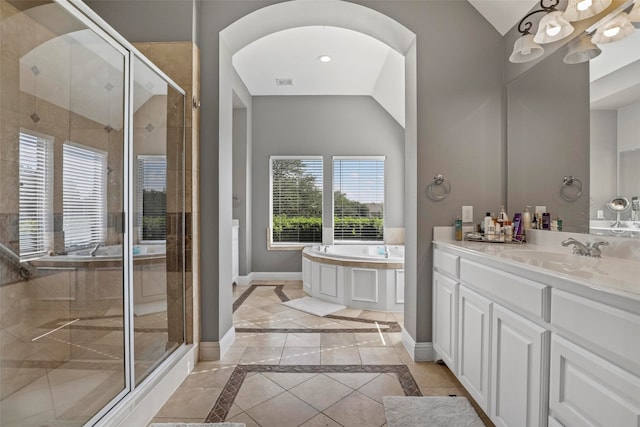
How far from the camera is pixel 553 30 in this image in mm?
1693

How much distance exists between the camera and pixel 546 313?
46.4 inches

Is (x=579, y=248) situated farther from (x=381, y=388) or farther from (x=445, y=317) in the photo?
(x=381, y=388)

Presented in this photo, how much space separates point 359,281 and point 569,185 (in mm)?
2247

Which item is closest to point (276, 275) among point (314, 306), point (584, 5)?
point (314, 306)

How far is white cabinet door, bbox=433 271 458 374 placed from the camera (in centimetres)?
194

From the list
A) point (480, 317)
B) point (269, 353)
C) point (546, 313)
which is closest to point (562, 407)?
point (546, 313)

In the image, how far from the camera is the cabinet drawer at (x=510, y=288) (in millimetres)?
1204

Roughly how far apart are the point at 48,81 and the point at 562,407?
2.79 metres

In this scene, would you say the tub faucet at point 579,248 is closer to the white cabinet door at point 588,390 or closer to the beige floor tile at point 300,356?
the white cabinet door at point 588,390

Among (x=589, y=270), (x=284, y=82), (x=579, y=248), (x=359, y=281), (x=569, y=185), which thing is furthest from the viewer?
(x=284, y=82)

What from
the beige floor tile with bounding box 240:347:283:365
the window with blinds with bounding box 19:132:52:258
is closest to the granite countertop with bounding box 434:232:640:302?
the beige floor tile with bounding box 240:347:283:365

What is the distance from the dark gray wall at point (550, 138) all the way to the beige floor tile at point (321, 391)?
172 centimetres

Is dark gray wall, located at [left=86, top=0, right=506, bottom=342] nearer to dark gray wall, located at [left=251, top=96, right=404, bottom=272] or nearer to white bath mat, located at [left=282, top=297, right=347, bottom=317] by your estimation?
white bath mat, located at [left=282, top=297, right=347, bottom=317]

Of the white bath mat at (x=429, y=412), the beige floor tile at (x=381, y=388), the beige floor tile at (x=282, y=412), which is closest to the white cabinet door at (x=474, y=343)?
the white bath mat at (x=429, y=412)
